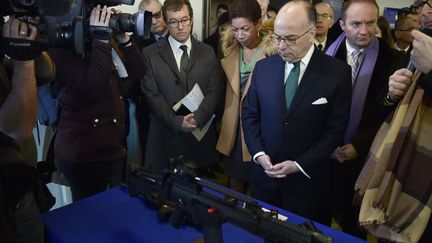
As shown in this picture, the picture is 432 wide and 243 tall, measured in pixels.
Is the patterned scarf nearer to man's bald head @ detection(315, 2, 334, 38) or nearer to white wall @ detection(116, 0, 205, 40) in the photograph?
man's bald head @ detection(315, 2, 334, 38)

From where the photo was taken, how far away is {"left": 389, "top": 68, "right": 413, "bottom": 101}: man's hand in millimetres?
1316

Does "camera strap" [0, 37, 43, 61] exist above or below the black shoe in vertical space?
above

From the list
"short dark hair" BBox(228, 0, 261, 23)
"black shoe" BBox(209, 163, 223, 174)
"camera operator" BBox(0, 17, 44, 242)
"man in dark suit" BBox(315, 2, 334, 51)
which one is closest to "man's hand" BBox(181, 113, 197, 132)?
"short dark hair" BBox(228, 0, 261, 23)

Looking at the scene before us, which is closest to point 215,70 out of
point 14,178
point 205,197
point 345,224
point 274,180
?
point 274,180

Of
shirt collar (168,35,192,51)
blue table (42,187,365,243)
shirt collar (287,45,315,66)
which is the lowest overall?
blue table (42,187,365,243)

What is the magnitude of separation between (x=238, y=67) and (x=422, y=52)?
122 cm

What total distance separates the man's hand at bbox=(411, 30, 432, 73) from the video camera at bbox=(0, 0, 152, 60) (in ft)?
3.39

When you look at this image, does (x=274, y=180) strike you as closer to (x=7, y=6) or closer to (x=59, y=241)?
(x=59, y=241)

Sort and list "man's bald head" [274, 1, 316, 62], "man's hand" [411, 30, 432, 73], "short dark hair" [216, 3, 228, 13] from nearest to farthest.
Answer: "man's hand" [411, 30, 432, 73] < "man's bald head" [274, 1, 316, 62] < "short dark hair" [216, 3, 228, 13]

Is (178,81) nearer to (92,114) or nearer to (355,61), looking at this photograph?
(92,114)

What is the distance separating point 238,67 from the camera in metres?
2.27

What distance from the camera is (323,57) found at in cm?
167

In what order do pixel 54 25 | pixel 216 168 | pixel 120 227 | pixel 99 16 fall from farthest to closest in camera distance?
pixel 216 168
pixel 99 16
pixel 120 227
pixel 54 25

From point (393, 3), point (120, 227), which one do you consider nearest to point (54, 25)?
point (120, 227)
